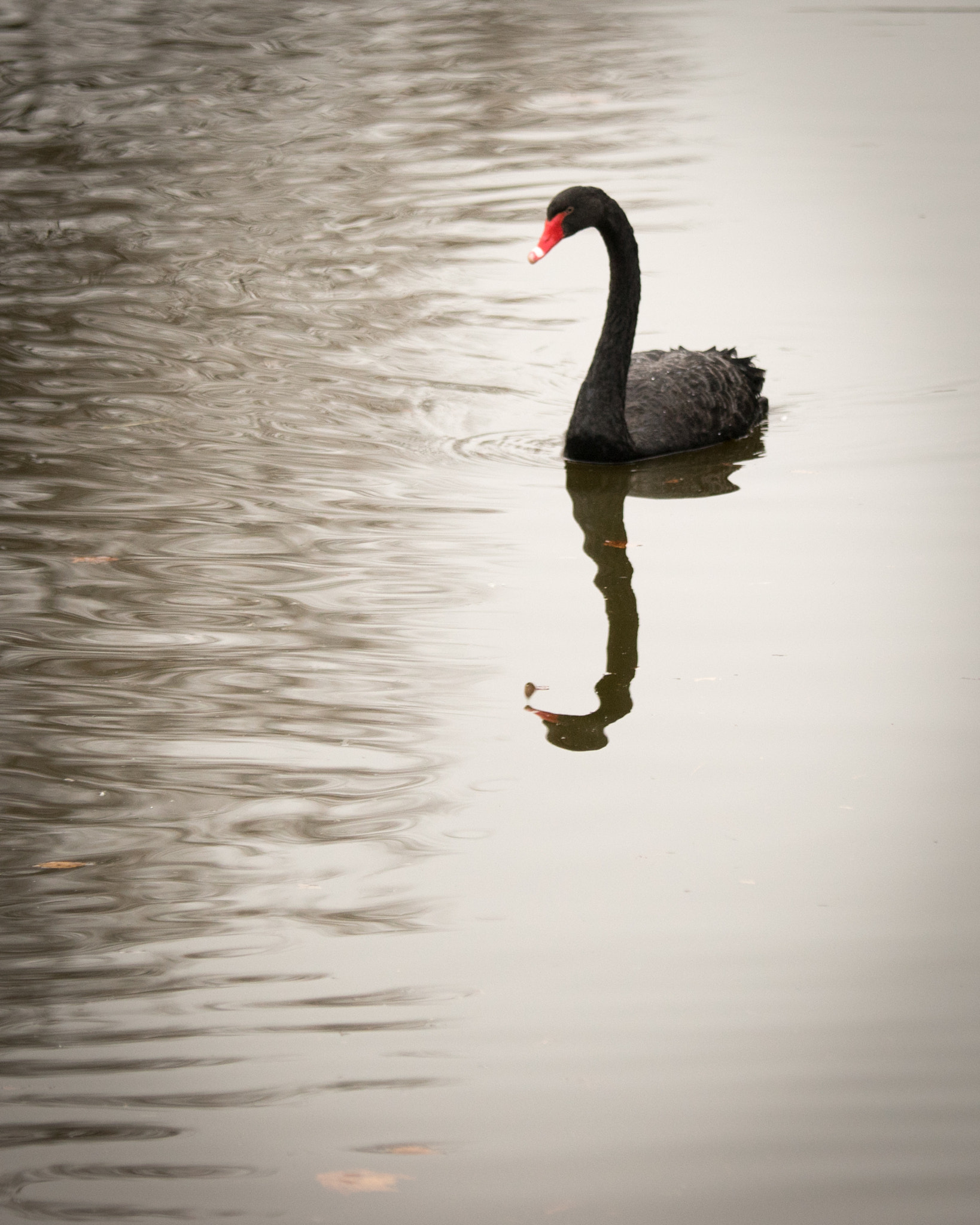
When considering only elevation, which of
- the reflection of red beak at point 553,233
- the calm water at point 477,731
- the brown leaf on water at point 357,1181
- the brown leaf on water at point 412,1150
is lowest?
the brown leaf on water at point 357,1181

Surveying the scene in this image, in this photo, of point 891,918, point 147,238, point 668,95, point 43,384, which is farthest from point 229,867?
point 668,95

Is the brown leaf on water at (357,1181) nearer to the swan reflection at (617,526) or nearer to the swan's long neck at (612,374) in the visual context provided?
the swan reflection at (617,526)

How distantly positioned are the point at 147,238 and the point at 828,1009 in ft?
22.1

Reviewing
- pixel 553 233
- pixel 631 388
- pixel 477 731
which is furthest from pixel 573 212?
pixel 477 731

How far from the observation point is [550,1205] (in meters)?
2.36

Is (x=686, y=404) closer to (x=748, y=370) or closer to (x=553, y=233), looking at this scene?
(x=748, y=370)

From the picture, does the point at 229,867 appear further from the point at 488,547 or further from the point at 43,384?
the point at 43,384

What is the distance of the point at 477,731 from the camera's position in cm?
369

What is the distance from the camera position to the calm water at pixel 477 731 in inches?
99.3

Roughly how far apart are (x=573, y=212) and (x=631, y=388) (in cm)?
79

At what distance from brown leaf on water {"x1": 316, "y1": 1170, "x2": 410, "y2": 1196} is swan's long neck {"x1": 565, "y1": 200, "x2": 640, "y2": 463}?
3559mm

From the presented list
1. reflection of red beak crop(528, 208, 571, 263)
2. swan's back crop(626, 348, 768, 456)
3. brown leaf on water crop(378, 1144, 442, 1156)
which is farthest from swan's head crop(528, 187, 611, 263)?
brown leaf on water crop(378, 1144, 442, 1156)

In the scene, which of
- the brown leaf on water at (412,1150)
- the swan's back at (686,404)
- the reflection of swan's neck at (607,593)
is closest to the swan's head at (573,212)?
the swan's back at (686,404)

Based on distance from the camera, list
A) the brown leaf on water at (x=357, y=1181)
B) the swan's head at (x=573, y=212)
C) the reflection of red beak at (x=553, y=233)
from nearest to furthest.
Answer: the brown leaf on water at (x=357, y=1181) → the reflection of red beak at (x=553, y=233) → the swan's head at (x=573, y=212)
